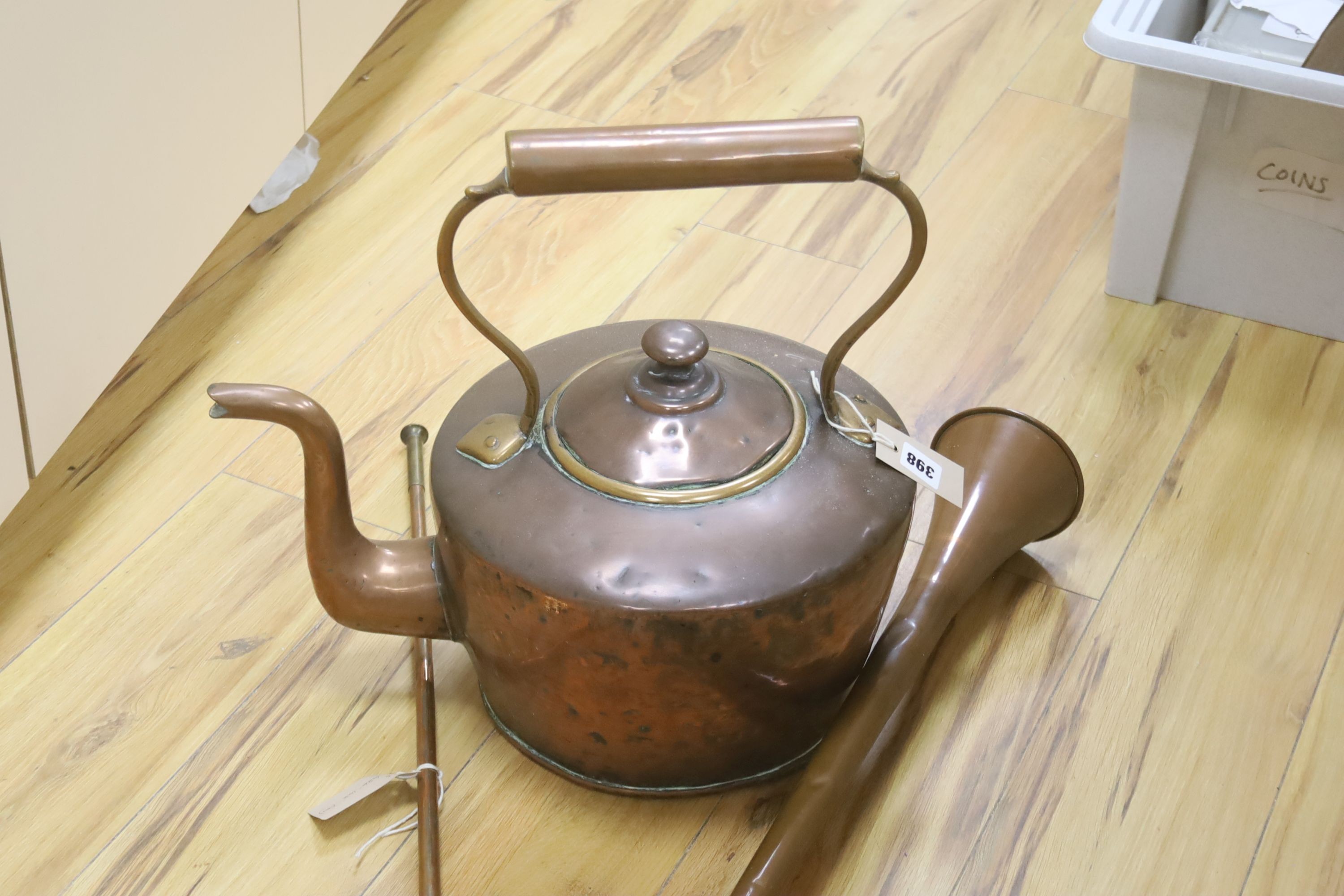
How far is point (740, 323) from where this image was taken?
163 cm

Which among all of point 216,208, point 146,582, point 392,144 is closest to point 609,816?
point 146,582

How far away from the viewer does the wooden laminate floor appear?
111cm

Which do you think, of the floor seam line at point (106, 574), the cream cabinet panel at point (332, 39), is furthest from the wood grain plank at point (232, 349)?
the cream cabinet panel at point (332, 39)

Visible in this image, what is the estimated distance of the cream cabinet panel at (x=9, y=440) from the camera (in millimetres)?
1248

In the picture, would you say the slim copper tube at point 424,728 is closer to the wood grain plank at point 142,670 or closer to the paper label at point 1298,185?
A: the wood grain plank at point 142,670

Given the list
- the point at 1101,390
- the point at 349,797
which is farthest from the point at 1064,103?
the point at 349,797

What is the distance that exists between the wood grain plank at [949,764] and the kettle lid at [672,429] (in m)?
0.32

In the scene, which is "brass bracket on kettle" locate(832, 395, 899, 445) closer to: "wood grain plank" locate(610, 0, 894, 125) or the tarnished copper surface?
the tarnished copper surface

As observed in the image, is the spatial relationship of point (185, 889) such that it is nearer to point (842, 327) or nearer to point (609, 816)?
point (609, 816)

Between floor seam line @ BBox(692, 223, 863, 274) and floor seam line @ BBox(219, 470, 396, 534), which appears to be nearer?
floor seam line @ BBox(219, 470, 396, 534)

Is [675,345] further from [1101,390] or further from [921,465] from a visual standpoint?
[1101,390]

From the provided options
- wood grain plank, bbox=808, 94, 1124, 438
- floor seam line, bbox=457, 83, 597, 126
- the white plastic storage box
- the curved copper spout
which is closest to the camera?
the curved copper spout

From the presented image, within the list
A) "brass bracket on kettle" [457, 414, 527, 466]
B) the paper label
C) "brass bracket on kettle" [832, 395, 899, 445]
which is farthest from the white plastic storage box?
"brass bracket on kettle" [457, 414, 527, 466]

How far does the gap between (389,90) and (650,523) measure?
4.24 ft
